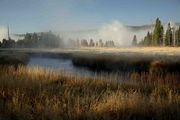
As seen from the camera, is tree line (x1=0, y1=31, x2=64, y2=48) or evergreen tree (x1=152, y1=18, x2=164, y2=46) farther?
tree line (x1=0, y1=31, x2=64, y2=48)

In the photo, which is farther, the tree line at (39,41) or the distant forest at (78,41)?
the tree line at (39,41)

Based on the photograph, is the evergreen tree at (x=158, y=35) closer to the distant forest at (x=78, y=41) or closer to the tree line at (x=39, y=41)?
→ the distant forest at (x=78, y=41)

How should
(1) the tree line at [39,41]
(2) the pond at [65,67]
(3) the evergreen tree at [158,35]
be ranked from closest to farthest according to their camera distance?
1. (2) the pond at [65,67]
2. (3) the evergreen tree at [158,35]
3. (1) the tree line at [39,41]

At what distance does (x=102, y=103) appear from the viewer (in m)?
8.88

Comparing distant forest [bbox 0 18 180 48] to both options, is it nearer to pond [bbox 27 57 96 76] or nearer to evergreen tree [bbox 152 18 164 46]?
evergreen tree [bbox 152 18 164 46]

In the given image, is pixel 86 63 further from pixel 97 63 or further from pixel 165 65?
pixel 165 65

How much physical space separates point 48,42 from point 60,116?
13446 centimetres

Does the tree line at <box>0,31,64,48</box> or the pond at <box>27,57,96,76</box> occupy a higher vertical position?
the tree line at <box>0,31,64,48</box>

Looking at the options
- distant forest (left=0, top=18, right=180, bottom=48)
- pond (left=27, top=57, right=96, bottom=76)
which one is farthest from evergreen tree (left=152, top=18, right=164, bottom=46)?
pond (left=27, top=57, right=96, bottom=76)

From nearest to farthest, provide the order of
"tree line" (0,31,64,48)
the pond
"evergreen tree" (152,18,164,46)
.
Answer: the pond < "evergreen tree" (152,18,164,46) < "tree line" (0,31,64,48)

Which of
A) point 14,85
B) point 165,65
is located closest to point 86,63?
point 165,65

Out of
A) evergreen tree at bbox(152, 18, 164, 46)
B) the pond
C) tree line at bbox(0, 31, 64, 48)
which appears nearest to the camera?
the pond

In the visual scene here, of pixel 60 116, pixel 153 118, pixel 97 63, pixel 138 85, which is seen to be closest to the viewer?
pixel 60 116

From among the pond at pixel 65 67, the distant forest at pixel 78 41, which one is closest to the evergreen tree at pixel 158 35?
the distant forest at pixel 78 41
